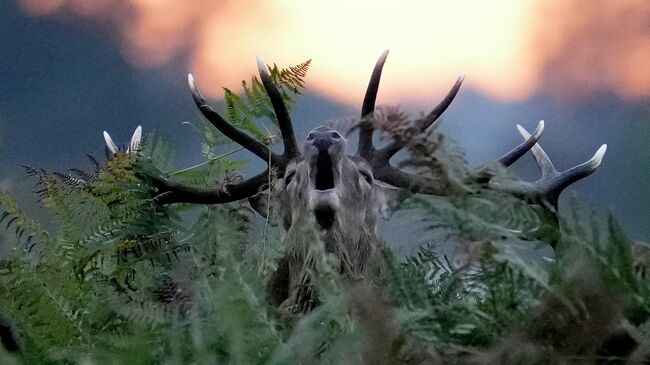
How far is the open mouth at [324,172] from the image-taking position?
105 inches

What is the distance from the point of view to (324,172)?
269cm

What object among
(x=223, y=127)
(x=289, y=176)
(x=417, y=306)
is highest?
(x=223, y=127)

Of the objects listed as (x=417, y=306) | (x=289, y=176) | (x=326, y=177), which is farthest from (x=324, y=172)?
(x=417, y=306)

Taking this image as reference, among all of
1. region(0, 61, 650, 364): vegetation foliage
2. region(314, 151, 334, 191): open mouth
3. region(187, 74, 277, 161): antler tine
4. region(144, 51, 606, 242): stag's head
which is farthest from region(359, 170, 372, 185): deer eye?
region(0, 61, 650, 364): vegetation foliage

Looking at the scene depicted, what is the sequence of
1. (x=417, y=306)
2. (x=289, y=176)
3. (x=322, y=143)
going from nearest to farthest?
(x=417, y=306), (x=322, y=143), (x=289, y=176)

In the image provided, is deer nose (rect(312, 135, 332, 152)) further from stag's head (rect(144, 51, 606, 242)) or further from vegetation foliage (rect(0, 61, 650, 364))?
vegetation foliage (rect(0, 61, 650, 364))

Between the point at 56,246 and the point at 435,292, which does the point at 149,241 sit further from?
the point at 435,292

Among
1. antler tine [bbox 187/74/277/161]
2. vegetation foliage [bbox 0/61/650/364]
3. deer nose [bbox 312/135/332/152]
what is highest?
antler tine [bbox 187/74/277/161]

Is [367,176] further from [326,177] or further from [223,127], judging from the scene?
[223,127]

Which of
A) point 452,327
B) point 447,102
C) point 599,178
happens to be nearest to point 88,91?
point 447,102

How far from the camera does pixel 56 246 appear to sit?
0.50m

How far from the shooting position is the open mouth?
2.66m

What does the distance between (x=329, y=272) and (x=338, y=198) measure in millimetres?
2207

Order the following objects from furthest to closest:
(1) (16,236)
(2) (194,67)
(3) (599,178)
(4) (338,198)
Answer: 1. (2) (194,67)
2. (3) (599,178)
3. (4) (338,198)
4. (1) (16,236)
